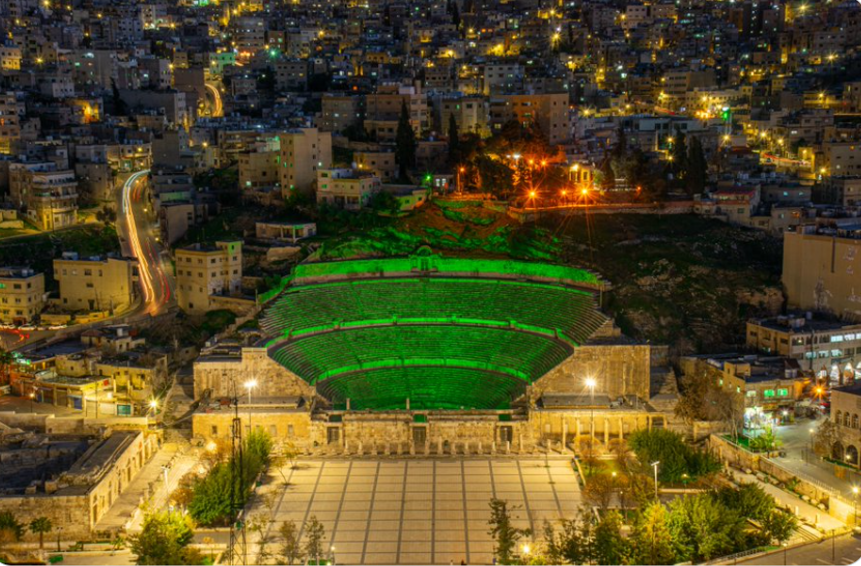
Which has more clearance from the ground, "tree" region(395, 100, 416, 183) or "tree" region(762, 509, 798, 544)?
"tree" region(395, 100, 416, 183)

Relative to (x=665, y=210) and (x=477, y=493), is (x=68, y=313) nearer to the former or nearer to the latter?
(x=477, y=493)

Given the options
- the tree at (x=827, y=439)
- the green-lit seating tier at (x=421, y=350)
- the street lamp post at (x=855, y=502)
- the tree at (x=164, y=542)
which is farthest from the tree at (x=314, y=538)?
the tree at (x=827, y=439)

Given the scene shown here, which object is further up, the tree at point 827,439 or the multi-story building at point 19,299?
the multi-story building at point 19,299

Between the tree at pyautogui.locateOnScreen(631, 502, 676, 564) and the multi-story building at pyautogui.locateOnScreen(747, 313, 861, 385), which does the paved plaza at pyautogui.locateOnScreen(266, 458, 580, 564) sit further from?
the multi-story building at pyautogui.locateOnScreen(747, 313, 861, 385)

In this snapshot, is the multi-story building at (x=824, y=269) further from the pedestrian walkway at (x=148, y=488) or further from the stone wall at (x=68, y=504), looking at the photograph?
the stone wall at (x=68, y=504)

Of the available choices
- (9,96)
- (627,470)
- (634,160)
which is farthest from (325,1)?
(627,470)

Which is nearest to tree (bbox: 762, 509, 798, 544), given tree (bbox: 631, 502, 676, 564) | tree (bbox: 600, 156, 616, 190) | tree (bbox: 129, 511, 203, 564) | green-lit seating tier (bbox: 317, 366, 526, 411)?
tree (bbox: 631, 502, 676, 564)
